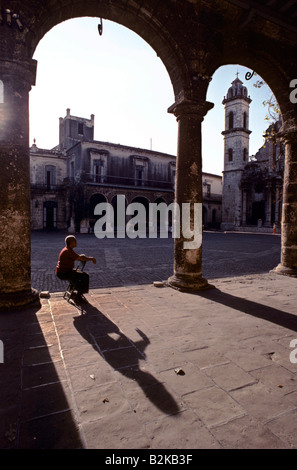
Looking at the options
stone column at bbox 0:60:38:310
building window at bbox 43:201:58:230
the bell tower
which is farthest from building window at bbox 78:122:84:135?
stone column at bbox 0:60:38:310

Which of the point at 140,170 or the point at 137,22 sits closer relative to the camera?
the point at 137,22

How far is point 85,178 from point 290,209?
70.1ft

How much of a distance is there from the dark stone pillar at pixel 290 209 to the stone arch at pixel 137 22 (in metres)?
2.92

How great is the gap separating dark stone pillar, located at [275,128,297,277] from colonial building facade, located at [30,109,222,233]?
1969 cm

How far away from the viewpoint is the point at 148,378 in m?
2.13

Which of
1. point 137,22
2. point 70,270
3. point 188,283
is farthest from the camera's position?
point 188,283

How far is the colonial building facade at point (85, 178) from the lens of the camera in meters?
24.5

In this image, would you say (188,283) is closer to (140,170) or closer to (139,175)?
(139,175)

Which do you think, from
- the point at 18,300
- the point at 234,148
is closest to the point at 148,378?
the point at 18,300

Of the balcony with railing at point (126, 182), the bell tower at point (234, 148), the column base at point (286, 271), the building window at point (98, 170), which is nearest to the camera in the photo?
the column base at point (286, 271)

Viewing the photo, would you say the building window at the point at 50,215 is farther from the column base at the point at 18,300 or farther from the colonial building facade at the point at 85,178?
the column base at the point at 18,300

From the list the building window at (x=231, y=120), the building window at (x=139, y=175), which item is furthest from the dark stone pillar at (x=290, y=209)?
the building window at (x=231, y=120)

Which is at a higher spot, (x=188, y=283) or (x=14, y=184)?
(x=14, y=184)
